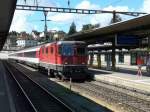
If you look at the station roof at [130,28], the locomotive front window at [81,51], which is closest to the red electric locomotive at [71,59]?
the locomotive front window at [81,51]

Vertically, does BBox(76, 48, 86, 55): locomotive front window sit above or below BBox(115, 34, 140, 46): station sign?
below

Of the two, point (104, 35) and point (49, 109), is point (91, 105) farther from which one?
point (104, 35)

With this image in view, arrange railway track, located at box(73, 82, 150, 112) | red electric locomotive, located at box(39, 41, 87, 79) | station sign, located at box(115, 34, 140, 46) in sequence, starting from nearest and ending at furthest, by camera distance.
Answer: railway track, located at box(73, 82, 150, 112), red electric locomotive, located at box(39, 41, 87, 79), station sign, located at box(115, 34, 140, 46)

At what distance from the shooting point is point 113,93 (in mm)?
22266

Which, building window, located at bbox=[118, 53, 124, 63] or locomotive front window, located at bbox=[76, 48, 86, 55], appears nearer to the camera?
locomotive front window, located at bbox=[76, 48, 86, 55]

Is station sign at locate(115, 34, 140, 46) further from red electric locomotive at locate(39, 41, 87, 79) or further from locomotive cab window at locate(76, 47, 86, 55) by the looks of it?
red electric locomotive at locate(39, 41, 87, 79)

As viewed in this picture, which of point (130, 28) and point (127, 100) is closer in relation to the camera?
point (127, 100)

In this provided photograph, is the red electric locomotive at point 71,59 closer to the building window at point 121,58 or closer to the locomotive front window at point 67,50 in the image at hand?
the locomotive front window at point 67,50

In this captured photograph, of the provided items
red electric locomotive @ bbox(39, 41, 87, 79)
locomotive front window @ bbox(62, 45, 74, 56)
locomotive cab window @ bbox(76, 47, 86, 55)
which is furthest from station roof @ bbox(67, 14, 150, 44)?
locomotive front window @ bbox(62, 45, 74, 56)

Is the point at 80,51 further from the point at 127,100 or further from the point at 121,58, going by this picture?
the point at 121,58

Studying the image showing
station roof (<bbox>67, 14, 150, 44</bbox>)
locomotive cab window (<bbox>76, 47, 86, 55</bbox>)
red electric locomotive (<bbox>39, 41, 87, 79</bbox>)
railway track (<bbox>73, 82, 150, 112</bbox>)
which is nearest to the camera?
railway track (<bbox>73, 82, 150, 112</bbox>)

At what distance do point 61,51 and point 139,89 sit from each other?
9491 millimetres

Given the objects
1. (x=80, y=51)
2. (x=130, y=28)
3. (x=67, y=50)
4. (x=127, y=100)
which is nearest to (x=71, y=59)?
(x=67, y=50)

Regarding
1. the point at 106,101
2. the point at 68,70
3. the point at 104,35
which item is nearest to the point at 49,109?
the point at 106,101
